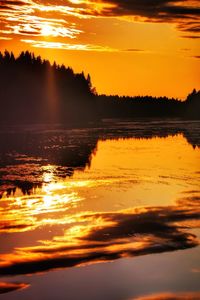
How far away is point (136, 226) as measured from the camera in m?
12.9

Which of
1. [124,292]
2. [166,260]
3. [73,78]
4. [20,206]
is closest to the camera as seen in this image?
[124,292]

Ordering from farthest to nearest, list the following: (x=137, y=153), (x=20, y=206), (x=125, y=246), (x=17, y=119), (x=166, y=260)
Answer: (x=17, y=119) → (x=137, y=153) → (x=20, y=206) → (x=125, y=246) → (x=166, y=260)

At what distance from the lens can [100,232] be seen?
40.0ft

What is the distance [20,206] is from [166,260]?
5961mm

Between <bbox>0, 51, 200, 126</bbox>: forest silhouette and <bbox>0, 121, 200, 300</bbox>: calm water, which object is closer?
<bbox>0, 121, 200, 300</bbox>: calm water

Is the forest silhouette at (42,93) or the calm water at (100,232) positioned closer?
the calm water at (100,232)

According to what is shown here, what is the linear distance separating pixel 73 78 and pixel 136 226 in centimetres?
11779

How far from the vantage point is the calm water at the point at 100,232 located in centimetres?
891

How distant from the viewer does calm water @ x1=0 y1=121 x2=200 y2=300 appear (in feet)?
29.2

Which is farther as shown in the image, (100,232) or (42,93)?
(42,93)

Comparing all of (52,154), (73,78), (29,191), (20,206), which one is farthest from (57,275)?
(73,78)

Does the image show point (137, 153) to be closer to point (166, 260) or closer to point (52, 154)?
point (52, 154)

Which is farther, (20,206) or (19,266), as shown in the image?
(20,206)

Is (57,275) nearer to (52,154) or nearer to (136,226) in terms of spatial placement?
(136,226)
